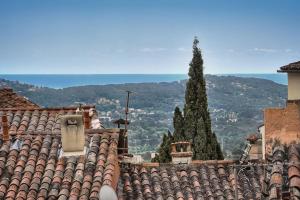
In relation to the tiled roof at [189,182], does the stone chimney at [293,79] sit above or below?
above

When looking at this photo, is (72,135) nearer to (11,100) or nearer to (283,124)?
(283,124)

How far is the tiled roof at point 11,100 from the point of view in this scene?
77.8 feet

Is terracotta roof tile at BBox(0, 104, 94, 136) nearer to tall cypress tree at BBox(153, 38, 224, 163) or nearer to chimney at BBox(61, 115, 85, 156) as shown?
chimney at BBox(61, 115, 85, 156)

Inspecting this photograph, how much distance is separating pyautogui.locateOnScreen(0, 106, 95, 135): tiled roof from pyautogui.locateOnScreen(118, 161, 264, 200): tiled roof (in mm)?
2332

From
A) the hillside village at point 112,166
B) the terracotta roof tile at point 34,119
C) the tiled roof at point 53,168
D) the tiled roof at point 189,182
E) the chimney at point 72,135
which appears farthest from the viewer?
the terracotta roof tile at point 34,119

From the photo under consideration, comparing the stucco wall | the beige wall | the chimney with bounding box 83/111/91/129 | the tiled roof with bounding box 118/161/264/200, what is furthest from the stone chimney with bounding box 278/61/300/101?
the stucco wall

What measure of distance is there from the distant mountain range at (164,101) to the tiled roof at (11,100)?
31.4 meters

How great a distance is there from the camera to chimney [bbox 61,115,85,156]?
1482cm

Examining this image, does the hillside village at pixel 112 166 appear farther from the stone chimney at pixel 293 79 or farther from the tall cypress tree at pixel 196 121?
the tall cypress tree at pixel 196 121

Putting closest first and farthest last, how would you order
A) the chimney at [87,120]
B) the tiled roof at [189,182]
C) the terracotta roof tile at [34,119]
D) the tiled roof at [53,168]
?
the tiled roof at [53,168] → the tiled roof at [189,182] → the chimney at [87,120] → the terracotta roof tile at [34,119]

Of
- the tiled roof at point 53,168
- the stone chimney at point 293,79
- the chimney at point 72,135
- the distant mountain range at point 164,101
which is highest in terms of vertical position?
the stone chimney at point 293,79

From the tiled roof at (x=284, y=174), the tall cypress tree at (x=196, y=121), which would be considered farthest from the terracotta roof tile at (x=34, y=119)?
the tall cypress tree at (x=196, y=121)

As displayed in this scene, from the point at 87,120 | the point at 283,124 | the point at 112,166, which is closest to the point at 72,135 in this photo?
the point at 112,166

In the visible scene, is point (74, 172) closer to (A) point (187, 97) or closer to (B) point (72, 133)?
(B) point (72, 133)
